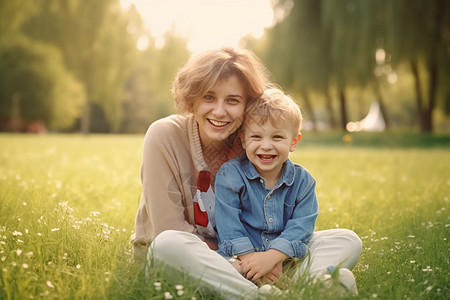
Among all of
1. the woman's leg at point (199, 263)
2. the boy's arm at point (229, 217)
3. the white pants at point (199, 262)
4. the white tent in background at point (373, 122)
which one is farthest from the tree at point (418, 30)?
the white tent in background at point (373, 122)

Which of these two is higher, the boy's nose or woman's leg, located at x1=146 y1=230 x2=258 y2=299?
the boy's nose

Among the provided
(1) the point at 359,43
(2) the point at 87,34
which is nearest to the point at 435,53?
(1) the point at 359,43

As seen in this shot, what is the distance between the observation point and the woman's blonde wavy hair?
257 cm

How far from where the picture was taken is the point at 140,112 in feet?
132

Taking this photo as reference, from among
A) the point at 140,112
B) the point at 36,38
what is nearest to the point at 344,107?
the point at 36,38

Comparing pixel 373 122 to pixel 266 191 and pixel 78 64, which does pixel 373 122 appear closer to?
pixel 78 64

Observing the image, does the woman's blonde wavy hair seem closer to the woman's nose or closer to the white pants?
the woman's nose

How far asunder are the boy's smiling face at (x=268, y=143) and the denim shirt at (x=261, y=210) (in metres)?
0.07

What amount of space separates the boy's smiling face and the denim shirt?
→ 71 mm

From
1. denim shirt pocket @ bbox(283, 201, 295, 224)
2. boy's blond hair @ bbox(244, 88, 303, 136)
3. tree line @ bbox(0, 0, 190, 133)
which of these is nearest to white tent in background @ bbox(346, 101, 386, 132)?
tree line @ bbox(0, 0, 190, 133)

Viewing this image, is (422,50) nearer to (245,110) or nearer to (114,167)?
(114,167)

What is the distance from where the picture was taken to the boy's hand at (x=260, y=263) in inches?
88.6

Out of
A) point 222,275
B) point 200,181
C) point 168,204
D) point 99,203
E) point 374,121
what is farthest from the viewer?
point 374,121

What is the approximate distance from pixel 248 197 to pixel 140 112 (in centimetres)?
3864
